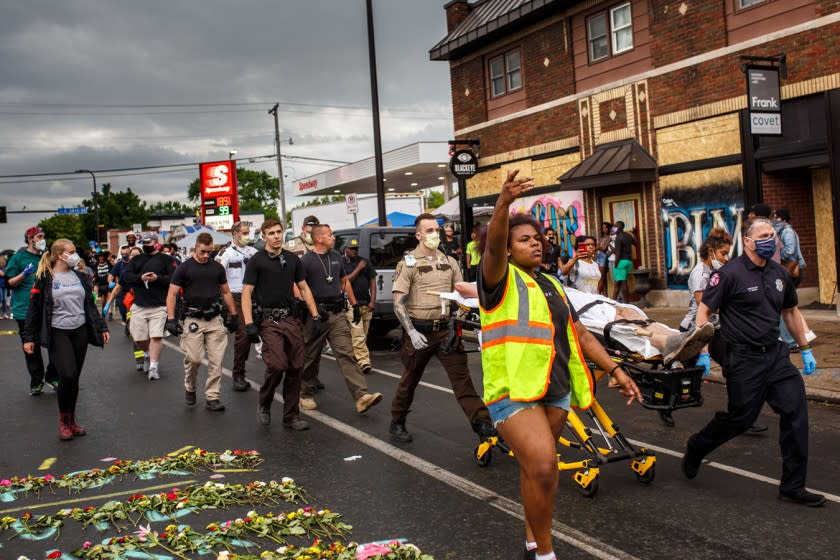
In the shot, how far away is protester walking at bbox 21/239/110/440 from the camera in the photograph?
8234mm

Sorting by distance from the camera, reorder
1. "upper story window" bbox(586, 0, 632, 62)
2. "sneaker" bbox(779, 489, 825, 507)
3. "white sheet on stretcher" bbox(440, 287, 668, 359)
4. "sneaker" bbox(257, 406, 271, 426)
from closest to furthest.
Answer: "sneaker" bbox(779, 489, 825, 507) < "white sheet on stretcher" bbox(440, 287, 668, 359) < "sneaker" bbox(257, 406, 271, 426) < "upper story window" bbox(586, 0, 632, 62)

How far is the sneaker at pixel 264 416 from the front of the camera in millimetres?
8484

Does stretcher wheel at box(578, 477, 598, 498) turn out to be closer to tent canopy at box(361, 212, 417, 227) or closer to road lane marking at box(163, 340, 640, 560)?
road lane marking at box(163, 340, 640, 560)

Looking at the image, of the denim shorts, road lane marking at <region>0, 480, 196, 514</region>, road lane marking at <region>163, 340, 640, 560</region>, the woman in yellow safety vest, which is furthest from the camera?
road lane marking at <region>0, 480, 196, 514</region>

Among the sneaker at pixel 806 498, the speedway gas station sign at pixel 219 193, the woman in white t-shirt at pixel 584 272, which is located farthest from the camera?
the speedway gas station sign at pixel 219 193

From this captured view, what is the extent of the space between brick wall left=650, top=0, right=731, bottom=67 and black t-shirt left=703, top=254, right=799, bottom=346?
38.5ft

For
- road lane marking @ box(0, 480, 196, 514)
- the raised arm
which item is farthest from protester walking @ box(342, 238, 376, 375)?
the raised arm

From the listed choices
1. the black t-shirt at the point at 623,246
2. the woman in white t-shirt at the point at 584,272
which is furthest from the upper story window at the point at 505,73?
the woman in white t-shirt at the point at 584,272

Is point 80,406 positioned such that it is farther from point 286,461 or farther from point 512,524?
point 512,524

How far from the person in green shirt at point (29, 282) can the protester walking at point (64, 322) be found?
8.29 feet

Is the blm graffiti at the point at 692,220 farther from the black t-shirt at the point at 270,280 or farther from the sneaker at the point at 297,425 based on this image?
the sneaker at the point at 297,425

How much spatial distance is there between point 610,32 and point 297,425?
46.6ft

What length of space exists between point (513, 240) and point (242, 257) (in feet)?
27.9

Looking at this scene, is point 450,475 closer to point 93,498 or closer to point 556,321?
point 556,321
